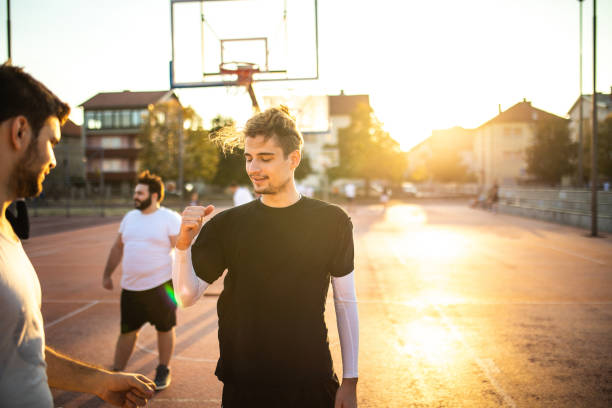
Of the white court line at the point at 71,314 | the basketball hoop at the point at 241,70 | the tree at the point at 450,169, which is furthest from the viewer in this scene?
the tree at the point at 450,169

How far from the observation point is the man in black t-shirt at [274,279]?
229 cm

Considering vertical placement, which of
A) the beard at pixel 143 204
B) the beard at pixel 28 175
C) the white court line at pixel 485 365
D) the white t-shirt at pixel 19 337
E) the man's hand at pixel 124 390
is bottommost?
the white court line at pixel 485 365

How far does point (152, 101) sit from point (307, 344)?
67.3 m

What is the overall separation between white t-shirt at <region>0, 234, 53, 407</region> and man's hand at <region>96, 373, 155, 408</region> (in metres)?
0.27

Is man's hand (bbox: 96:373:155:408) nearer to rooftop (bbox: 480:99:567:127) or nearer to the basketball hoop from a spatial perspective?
the basketball hoop

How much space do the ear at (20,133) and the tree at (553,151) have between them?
44.4 meters

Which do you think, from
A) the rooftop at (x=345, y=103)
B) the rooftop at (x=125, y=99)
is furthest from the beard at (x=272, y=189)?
the rooftop at (x=345, y=103)

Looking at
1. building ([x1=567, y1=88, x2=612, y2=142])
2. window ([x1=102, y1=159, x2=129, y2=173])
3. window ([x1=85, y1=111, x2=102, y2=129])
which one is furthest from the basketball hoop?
window ([x1=85, y1=111, x2=102, y2=129])

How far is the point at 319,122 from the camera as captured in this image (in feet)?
62.5

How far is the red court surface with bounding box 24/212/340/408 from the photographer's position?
4.59 meters

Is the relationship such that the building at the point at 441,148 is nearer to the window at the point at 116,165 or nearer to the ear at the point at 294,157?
the window at the point at 116,165

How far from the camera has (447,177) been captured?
72.8m

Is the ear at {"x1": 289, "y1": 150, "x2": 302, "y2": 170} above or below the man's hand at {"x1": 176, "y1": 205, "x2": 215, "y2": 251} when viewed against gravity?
above

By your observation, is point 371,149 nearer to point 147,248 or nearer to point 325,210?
point 147,248
